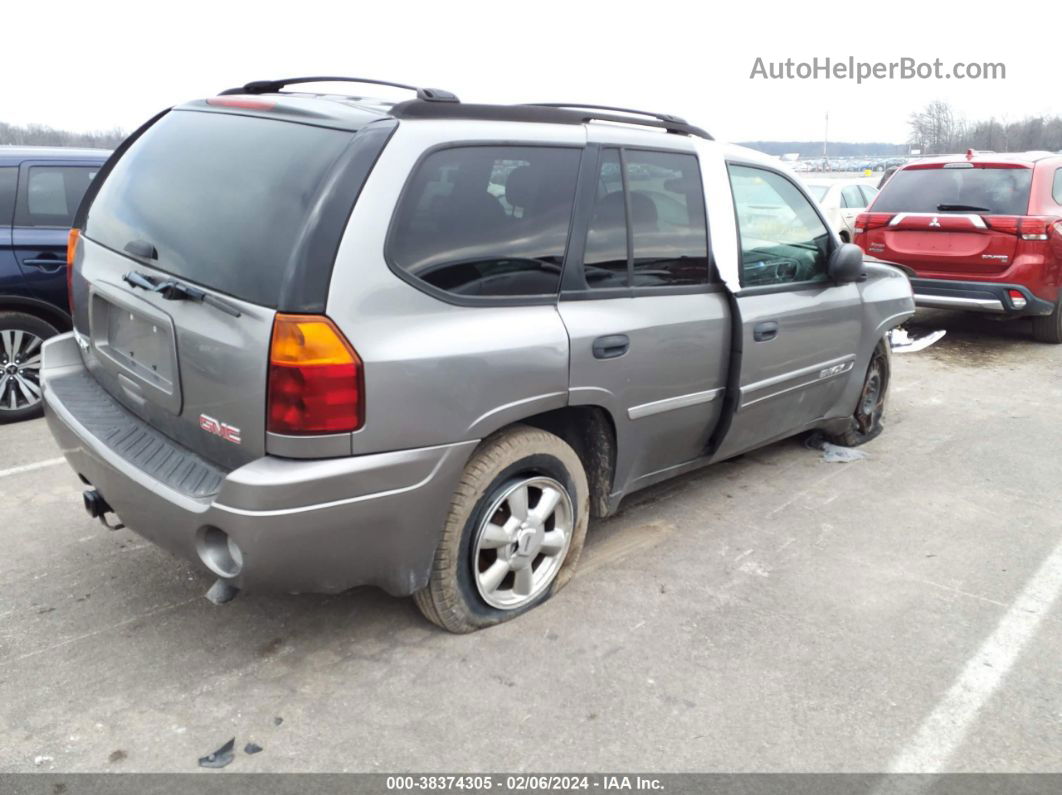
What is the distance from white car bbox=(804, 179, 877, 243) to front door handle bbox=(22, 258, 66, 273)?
10.0 meters

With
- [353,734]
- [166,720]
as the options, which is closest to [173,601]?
[166,720]

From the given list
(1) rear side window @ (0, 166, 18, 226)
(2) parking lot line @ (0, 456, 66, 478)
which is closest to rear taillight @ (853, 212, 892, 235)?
(1) rear side window @ (0, 166, 18, 226)

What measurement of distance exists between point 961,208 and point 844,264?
4.64 m

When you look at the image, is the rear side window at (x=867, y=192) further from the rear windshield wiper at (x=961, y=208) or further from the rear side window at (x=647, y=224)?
the rear side window at (x=647, y=224)

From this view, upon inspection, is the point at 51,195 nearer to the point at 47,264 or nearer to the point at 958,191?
the point at 47,264

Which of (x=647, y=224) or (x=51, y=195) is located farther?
(x=51, y=195)

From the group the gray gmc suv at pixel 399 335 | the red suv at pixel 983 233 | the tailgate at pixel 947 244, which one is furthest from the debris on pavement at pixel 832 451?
the tailgate at pixel 947 244

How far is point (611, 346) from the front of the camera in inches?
128

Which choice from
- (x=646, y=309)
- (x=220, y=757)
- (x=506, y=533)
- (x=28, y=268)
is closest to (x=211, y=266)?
(x=506, y=533)

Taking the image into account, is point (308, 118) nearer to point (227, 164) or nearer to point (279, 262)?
point (227, 164)

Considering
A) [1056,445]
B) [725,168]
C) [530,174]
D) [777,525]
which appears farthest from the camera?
[1056,445]

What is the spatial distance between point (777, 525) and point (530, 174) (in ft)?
7.05

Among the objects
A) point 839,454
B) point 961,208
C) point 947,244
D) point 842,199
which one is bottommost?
point 839,454

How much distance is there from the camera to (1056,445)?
5500mm
